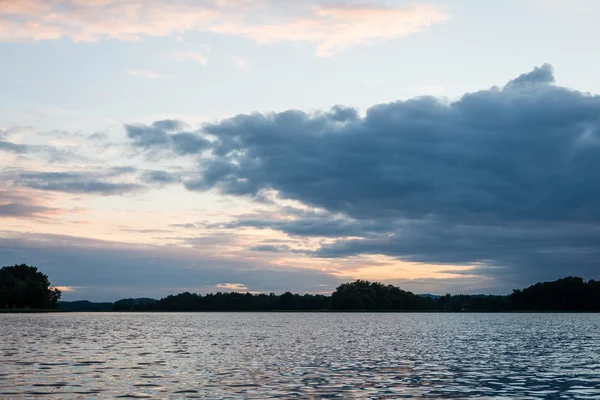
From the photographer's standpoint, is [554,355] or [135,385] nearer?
[135,385]

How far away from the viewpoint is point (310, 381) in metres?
46.7

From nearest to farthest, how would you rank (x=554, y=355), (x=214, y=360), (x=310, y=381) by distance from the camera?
(x=310, y=381), (x=214, y=360), (x=554, y=355)

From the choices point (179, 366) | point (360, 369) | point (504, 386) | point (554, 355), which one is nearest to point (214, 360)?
point (179, 366)

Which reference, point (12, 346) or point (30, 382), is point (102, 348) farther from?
point (30, 382)

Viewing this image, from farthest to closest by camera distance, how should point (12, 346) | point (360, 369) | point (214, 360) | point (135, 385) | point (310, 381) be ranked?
point (12, 346)
point (214, 360)
point (360, 369)
point (310, 381)
point (135, 385)

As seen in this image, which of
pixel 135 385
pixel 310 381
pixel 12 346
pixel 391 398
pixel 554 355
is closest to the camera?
pixel 391 398

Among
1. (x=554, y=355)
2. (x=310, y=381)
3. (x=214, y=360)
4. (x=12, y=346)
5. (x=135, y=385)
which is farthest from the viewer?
(x=12, y=346)

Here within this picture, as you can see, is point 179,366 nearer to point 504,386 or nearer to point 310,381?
point 310,381

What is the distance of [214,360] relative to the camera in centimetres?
6331

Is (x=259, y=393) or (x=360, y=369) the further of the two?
(x=360, y=369)

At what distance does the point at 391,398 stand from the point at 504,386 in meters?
10.4

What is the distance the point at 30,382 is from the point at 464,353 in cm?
4750

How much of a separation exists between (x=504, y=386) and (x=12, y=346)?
57220 mm

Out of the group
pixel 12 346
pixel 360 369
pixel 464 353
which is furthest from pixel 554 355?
pixel 12 346
